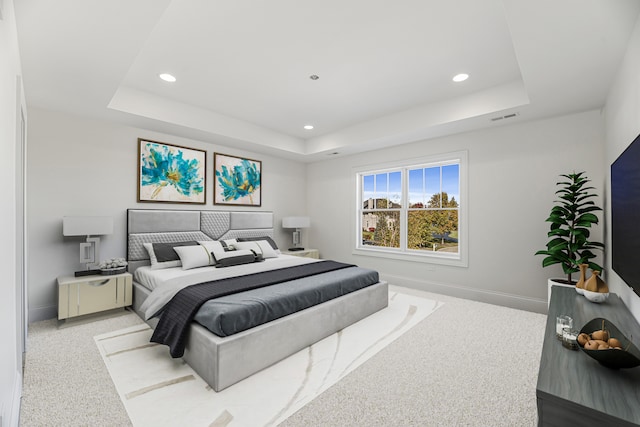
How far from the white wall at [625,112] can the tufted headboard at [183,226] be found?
15.4ft

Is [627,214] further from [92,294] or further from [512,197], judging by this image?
[92,294]

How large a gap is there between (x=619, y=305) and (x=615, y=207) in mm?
724

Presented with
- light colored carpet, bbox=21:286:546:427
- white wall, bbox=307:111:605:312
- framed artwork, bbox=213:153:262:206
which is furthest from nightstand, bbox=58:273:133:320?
white wall, bbox=307:111:605:312

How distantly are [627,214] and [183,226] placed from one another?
15.4ft

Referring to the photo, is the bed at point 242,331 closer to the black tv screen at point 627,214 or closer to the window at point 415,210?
the window at point 415,210

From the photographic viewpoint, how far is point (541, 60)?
234 centimetres

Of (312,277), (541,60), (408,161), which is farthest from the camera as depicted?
(408,161)

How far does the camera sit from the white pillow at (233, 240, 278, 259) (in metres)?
4.39

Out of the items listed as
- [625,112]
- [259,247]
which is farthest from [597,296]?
[259,247]

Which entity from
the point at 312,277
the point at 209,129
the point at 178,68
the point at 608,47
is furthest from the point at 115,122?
the point at 608,47

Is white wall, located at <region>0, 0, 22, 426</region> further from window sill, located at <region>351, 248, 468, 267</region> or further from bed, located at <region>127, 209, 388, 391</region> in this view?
window sill, located at <region>351, 248, 468, 267</region>

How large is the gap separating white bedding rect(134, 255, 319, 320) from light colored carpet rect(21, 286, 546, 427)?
0.53 meters

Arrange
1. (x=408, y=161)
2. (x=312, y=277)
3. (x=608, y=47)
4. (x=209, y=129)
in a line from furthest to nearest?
(x=408, y=161)
(x=209, y=129)
(x=312, y=277)
(x=608, y=47)

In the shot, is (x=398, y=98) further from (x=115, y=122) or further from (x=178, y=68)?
(x=115, y=122)
